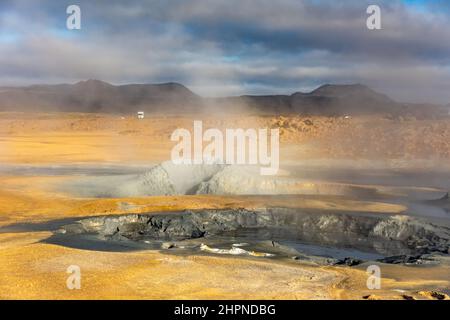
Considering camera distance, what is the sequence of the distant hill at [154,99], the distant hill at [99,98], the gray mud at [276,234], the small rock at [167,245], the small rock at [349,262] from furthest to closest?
the distant hill at [99,98] < the distant hill at [154,99] < the gray mud at [276,234] < the small rock at [167,245] < the small rock at [349,262]

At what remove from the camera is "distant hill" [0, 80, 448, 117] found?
375 feet

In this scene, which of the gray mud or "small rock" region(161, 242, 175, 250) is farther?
the gray mud

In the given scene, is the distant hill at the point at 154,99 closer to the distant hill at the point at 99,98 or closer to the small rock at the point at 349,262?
the distant hill at the point at 99,98

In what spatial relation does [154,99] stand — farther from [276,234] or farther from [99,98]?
[276,234]

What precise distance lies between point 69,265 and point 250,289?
3257mm

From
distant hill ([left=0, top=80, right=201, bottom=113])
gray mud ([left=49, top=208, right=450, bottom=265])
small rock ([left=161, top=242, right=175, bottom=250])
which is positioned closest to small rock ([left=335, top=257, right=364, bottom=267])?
gray mud ([left=49, top=208, right=450, bottom=265])

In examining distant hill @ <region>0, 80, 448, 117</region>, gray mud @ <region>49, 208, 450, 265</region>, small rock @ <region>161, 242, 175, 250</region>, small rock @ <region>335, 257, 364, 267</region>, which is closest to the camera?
small rock @ <region>335, 257, 364, 267</region>

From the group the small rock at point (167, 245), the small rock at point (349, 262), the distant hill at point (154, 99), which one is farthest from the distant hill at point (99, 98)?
the small rock at point (349, 262)

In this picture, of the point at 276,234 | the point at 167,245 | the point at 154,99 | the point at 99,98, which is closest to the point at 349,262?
the point at 276,234

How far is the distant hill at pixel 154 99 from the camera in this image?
114 meters

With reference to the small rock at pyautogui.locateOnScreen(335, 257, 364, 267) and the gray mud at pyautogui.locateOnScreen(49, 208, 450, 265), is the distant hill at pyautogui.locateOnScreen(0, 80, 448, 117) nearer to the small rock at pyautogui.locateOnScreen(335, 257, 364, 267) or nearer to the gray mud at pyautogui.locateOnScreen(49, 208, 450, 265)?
the gray mud at pyautogui.locateOnScreen(49, 208, 450, 265)

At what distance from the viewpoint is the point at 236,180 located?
20.3 meters

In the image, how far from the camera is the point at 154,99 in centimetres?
13862

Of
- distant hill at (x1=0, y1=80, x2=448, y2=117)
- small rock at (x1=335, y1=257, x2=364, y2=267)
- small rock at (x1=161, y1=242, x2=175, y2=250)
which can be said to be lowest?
small rock at (x1=335, y1=257, x2=364, y2=267)
